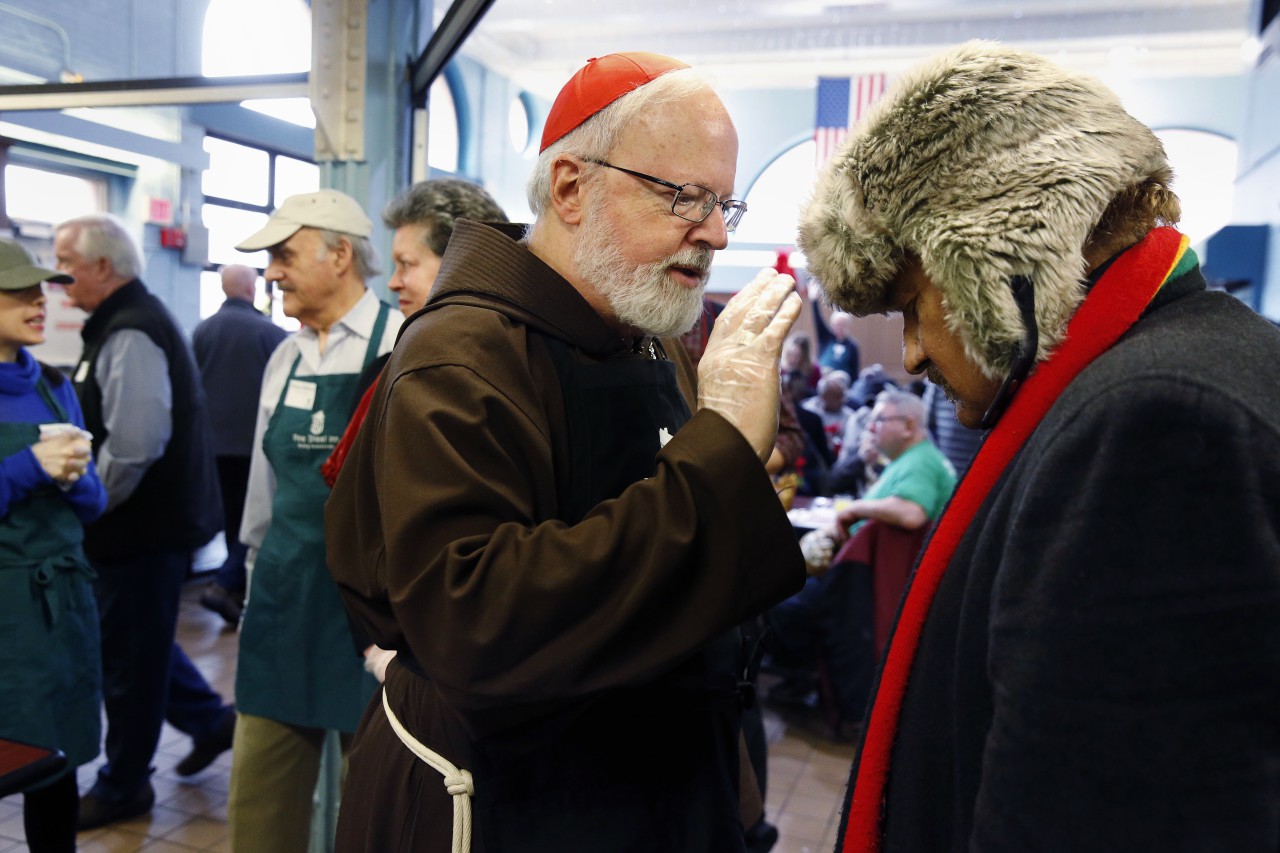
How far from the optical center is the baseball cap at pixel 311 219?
269cm

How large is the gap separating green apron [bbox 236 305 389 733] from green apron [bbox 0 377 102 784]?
0.53 meters

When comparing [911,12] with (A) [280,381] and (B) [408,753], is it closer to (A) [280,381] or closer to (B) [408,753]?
(A) [280,381]

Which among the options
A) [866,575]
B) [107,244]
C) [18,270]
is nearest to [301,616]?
[18,270]

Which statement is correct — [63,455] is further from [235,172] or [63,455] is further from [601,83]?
[235,172]

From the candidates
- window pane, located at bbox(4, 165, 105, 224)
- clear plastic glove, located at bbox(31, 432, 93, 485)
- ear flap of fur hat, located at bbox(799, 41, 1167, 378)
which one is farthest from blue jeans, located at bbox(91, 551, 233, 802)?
window pane, located at bbox(4, 165, 105, 224)

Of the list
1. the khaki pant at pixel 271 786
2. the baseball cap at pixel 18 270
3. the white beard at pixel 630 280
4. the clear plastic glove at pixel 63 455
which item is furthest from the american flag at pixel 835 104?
the white beard at pixel 630 280

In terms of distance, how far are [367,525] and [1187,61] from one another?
49.3 feet

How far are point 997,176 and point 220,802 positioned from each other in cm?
373

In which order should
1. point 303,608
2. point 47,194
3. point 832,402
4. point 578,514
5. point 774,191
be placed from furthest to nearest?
point 774,191
point 832,402
point 47,194
point 303,608
point 578,514

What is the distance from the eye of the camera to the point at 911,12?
476 inches

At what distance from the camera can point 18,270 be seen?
2777mm

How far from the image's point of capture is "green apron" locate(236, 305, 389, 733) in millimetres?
2486

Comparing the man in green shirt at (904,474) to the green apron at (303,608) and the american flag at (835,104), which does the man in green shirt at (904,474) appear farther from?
the american flag at (835,104)

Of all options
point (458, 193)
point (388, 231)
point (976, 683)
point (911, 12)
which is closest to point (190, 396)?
point (388, 231)
